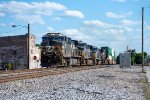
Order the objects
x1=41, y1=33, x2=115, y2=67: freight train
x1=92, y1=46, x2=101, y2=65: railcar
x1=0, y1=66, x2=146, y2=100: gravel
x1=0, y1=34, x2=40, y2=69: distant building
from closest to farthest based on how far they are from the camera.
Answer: x1=0, y1=66, x2=146, y2=100: gravel → x1=41, y1=33, x2=115, y2=67: freight train → x1=0, y1=34, x2=40, y2=69: distant building → x1=92, y1=46, x2=101, y2=65: railcar

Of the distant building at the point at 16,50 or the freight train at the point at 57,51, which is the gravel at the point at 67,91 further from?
the distant building at the point at 16,50

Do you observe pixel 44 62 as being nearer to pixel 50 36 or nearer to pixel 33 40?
pixel 50 36

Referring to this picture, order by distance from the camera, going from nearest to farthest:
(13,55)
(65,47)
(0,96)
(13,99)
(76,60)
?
(13,99) → (0,96) → (65,47) → (76,60) → (13,55)

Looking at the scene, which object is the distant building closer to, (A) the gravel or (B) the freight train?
(B) the freight train

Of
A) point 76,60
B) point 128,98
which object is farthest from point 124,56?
point 128,98

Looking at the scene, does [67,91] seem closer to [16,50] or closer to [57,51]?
[57,51]

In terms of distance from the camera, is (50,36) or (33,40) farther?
(33,40)

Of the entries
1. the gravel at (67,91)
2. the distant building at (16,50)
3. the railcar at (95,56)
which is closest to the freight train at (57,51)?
the distant building at (16,50)

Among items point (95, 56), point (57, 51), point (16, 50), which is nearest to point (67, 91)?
point (57, 51)

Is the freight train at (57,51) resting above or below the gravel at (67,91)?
above

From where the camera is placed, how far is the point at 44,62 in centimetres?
3678

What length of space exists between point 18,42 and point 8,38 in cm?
252

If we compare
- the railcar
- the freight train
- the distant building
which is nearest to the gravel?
the freight train

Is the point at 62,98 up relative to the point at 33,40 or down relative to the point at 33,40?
down
